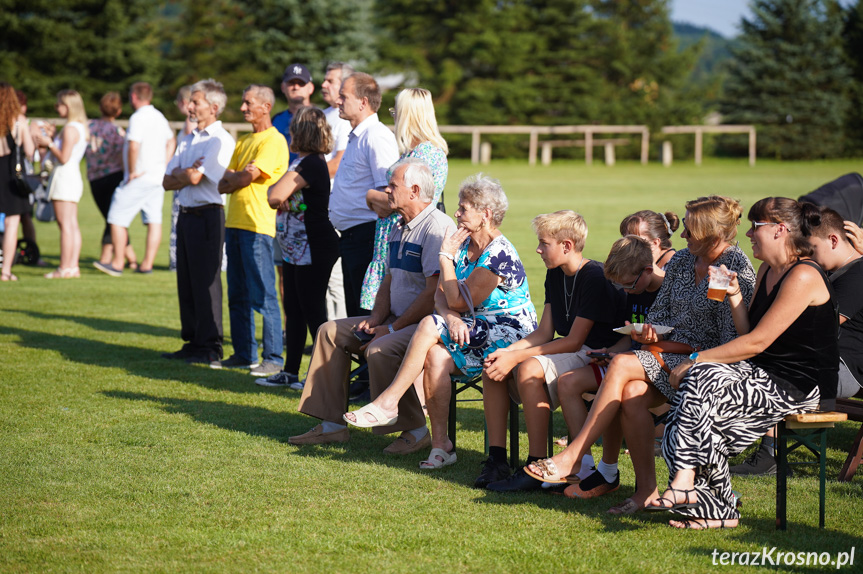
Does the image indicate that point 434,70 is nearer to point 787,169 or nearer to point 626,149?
point 626,149

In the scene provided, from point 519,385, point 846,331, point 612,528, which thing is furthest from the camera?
point 846,331

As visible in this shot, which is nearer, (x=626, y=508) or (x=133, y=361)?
(x=626, y=508)

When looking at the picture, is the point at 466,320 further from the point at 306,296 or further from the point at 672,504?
the point at 306,296

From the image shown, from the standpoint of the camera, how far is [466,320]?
16.2 feet

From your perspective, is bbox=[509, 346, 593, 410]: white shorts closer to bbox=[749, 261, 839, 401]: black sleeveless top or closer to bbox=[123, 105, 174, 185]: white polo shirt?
bbox=[749, 261, 839, 401]: black sleeveless top

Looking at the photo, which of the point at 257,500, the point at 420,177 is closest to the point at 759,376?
the point at 420,177

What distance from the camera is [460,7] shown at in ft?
154

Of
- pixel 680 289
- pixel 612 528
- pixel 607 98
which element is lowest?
pixel 612 528

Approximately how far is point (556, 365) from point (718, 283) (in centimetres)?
95

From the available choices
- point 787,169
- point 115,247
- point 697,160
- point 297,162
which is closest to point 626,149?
point 697,160

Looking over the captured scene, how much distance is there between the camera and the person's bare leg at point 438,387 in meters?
4.86

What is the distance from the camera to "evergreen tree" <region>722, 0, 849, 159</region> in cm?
4116

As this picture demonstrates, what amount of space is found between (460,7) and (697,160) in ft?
50.1

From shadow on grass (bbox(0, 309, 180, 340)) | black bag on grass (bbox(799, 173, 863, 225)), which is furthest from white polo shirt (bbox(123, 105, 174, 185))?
black bag on grass (bbox(799, 173, 863, 225))
